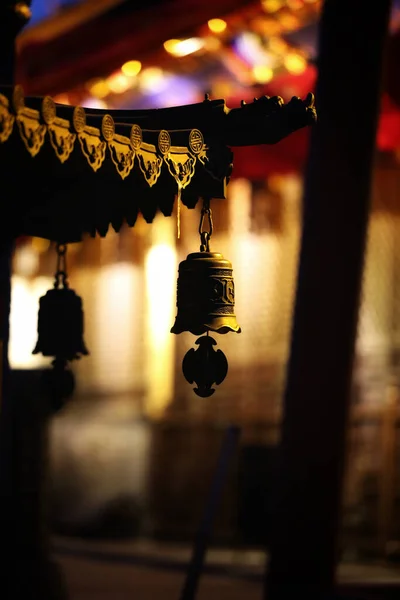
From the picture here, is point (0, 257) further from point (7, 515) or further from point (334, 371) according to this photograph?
point (334, 371)

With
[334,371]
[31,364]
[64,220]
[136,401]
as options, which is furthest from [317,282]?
[31,364]

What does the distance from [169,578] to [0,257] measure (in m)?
4.85

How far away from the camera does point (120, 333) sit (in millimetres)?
11938

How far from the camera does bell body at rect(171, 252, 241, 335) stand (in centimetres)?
393

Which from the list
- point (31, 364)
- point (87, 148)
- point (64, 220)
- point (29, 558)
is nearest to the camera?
point (87, 148)

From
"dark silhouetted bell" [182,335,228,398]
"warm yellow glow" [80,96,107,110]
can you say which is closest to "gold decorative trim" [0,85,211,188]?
"dark silhouetted bell" [182,335,228,398]

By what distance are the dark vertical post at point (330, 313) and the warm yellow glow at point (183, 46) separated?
2.26 meters

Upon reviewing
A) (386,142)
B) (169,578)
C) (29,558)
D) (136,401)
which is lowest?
(169,578)

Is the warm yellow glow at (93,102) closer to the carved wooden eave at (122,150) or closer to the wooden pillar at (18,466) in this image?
the wooden pillar at (18,466)

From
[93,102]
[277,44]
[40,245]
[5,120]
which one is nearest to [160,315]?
[40,245]

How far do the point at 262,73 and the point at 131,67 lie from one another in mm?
1229

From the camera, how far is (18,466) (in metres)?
6.33

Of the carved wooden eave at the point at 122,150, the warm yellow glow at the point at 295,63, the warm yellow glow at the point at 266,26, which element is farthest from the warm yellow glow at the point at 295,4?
the carved wooden eave at the point at 122,150

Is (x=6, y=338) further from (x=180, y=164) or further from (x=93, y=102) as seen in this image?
(x=93, y=102)
